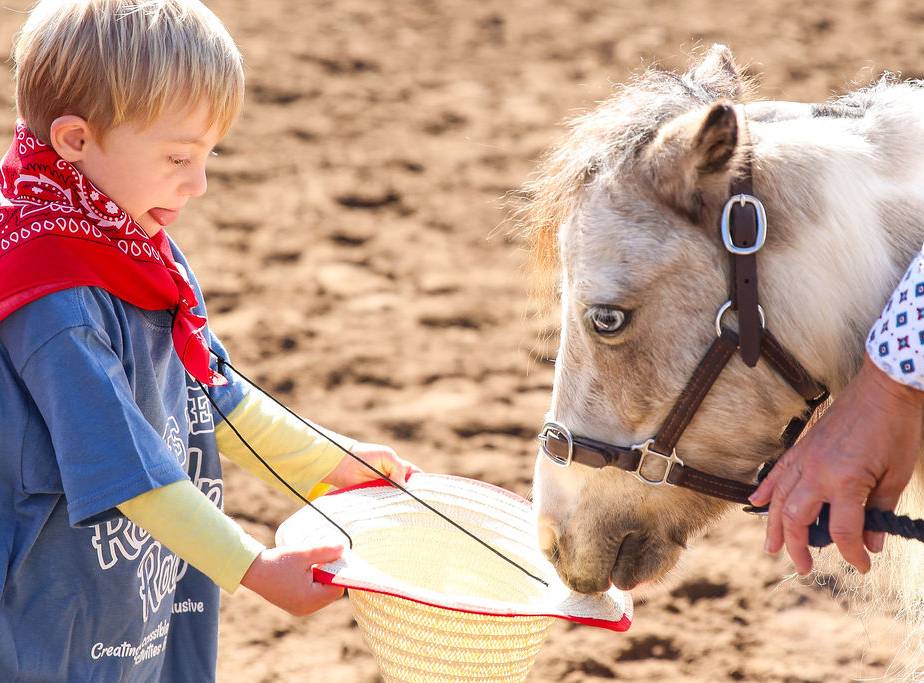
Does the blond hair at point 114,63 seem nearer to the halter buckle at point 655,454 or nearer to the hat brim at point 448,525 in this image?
the hat brim at point 448,525

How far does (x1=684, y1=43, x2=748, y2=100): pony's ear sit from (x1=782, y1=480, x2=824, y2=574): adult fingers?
0.68 meters

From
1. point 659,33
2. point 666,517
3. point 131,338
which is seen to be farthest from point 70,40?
point 659,33

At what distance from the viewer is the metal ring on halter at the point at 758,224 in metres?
1.65

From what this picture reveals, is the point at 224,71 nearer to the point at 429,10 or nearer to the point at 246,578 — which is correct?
the point at 246,578

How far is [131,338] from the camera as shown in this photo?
1.71 m

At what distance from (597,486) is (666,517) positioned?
128 millimetres

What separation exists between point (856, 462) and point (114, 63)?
1169mm

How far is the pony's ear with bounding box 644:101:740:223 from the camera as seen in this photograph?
1.63 metres

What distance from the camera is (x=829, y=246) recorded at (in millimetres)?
1668

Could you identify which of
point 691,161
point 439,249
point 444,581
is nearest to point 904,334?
point 691,161

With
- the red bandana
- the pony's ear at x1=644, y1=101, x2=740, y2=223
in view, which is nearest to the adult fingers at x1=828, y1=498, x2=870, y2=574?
the pony's ear at x1=644, y1=101, x2=740, y2=223

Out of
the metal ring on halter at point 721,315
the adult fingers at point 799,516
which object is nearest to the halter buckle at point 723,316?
the metal ring on halter at point 721,315

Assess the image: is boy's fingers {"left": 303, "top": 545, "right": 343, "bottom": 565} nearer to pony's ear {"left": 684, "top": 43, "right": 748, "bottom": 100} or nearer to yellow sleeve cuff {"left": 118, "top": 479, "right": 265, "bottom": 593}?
yellow sleeve cuff {"left": 118, "top": 479, "right": 265, "bottom": 593}

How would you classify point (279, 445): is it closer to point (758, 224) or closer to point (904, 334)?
point (758, 224)
